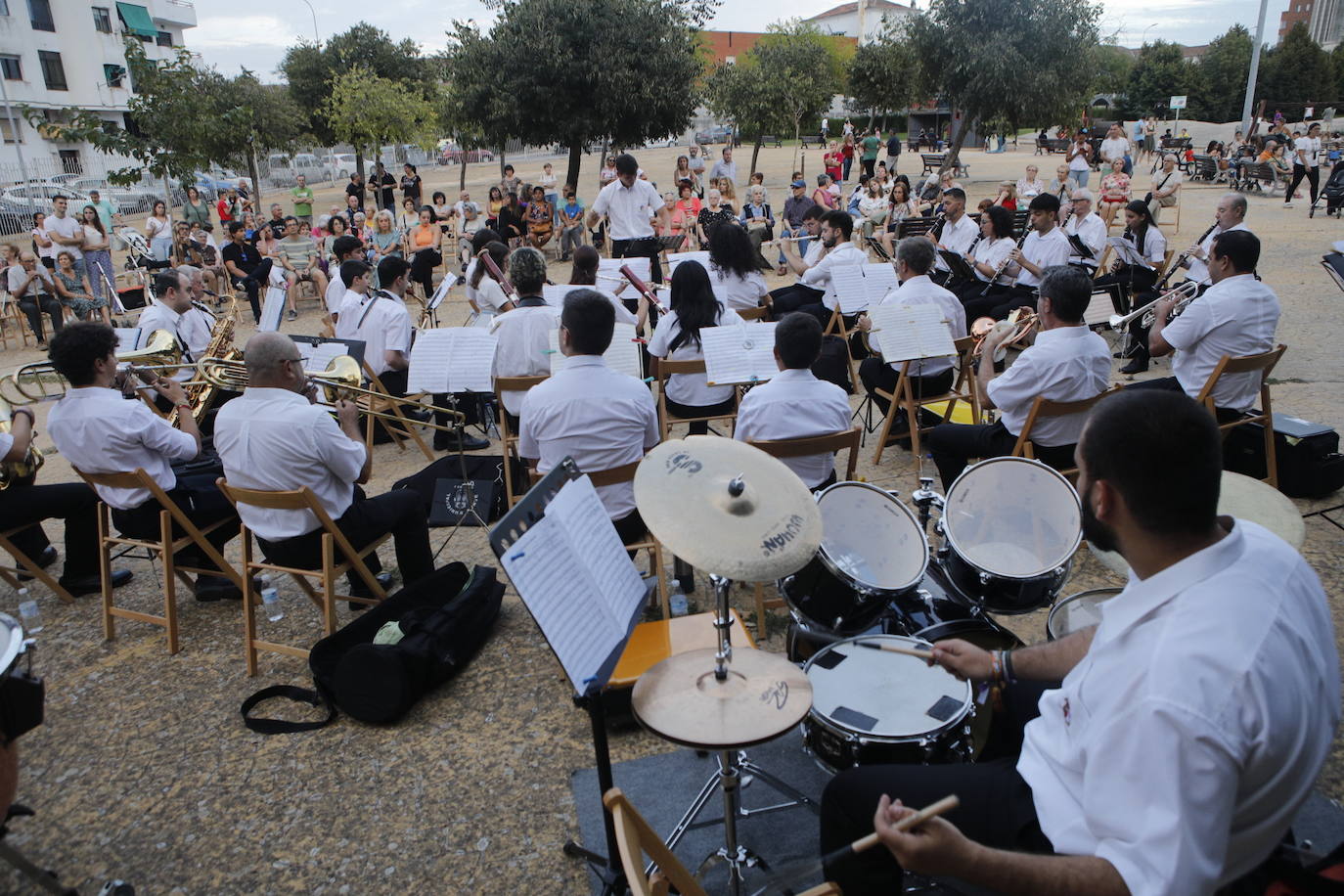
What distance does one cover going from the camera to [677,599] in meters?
4.24

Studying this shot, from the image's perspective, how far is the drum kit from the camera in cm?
212

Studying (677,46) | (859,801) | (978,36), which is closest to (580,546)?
(859,801)

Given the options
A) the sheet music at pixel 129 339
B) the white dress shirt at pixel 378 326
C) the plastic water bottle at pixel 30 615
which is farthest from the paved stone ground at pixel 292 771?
the white dress shirt at pixel 378 326

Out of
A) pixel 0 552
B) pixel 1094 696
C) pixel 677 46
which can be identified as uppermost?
pixel 677 46

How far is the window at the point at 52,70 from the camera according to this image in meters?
35.1

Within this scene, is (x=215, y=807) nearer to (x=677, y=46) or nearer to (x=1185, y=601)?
(x=1185, y=601)

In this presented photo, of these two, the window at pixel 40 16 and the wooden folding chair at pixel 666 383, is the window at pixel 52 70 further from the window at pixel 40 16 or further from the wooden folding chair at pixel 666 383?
the wooden folding chair at pixel 666 383

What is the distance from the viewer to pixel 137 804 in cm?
315

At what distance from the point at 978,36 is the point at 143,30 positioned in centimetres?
3945

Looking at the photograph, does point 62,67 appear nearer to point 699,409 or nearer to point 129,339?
point 129,339

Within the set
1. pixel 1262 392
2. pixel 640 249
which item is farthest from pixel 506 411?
pixel 640 249

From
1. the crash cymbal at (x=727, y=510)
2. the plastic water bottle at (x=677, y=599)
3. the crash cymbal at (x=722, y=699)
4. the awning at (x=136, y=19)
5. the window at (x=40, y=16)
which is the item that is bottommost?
the plastic water bottle at (x=677, y=599)

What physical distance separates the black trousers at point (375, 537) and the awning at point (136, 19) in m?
45.5

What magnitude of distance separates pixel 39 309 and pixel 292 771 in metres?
12.0
